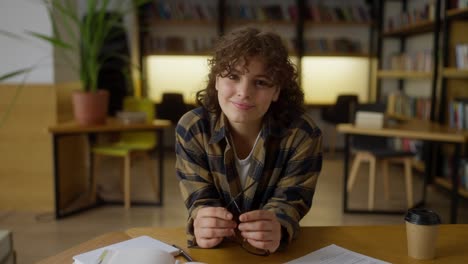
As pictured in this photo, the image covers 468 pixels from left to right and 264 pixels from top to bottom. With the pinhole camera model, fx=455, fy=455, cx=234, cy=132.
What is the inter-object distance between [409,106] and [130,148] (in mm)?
3177

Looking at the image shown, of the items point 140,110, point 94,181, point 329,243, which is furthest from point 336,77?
point 329,243

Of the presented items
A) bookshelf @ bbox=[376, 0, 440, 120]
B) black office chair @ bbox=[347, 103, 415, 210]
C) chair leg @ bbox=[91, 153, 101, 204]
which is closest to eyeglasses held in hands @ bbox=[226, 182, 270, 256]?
black office chair @ bbox=[347, 103, 415, 210]

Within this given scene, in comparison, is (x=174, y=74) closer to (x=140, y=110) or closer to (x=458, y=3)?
(x=140, y=110)

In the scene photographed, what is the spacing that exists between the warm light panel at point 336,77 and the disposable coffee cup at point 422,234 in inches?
218

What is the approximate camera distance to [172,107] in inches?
224

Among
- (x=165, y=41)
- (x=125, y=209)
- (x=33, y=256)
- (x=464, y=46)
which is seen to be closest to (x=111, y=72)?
(x=165, y=41)

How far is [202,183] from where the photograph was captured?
1259mm

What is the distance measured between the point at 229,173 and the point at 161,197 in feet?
8.13

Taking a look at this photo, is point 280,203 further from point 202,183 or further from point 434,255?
point 434,255

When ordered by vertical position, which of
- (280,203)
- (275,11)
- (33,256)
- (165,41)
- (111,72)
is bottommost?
(33,256)

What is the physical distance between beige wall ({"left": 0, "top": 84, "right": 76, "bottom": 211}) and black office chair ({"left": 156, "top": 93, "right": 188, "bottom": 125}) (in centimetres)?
215

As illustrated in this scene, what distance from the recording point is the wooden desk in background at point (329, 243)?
100 centimetres

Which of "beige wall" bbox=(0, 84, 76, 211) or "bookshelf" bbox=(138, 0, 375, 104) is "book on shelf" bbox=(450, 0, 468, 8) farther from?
"beige wall" bbox=(0, 84, 76, 211)

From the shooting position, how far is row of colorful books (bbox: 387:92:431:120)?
4744 millimetres
